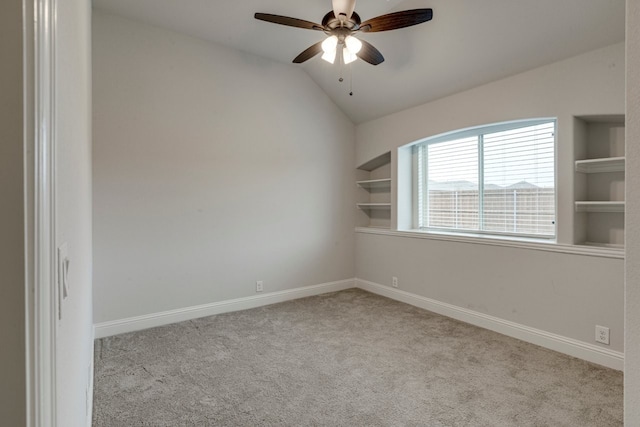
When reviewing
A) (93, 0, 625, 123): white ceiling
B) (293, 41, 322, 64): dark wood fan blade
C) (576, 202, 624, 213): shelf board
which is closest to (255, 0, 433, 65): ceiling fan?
(293, 41, 322, 64): dark wood fan blade

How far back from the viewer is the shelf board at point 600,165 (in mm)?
2707

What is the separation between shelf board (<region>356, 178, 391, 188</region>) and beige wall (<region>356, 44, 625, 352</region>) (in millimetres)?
617

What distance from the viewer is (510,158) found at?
360 cm

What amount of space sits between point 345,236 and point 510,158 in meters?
2.37

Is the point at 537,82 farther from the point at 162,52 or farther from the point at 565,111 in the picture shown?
the point at 162,52

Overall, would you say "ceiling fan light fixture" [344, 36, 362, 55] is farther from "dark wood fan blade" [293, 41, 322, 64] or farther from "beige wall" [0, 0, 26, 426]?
"beige wall" [0, 0, 26, 426]

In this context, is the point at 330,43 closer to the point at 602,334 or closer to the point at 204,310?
the point at 204,310

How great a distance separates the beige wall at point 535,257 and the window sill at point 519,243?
46 mm

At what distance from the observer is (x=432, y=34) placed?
323 cm

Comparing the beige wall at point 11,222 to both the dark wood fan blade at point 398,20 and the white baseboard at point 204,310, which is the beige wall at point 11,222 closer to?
the dark wood fan blade at point 398,20

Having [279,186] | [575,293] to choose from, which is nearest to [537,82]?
[575,293]

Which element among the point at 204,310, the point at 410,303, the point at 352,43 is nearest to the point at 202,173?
the point at 204,310

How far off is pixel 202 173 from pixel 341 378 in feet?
8.33

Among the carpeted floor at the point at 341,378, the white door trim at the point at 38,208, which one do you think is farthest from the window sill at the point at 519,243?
the white door trim at the point at 38,208
